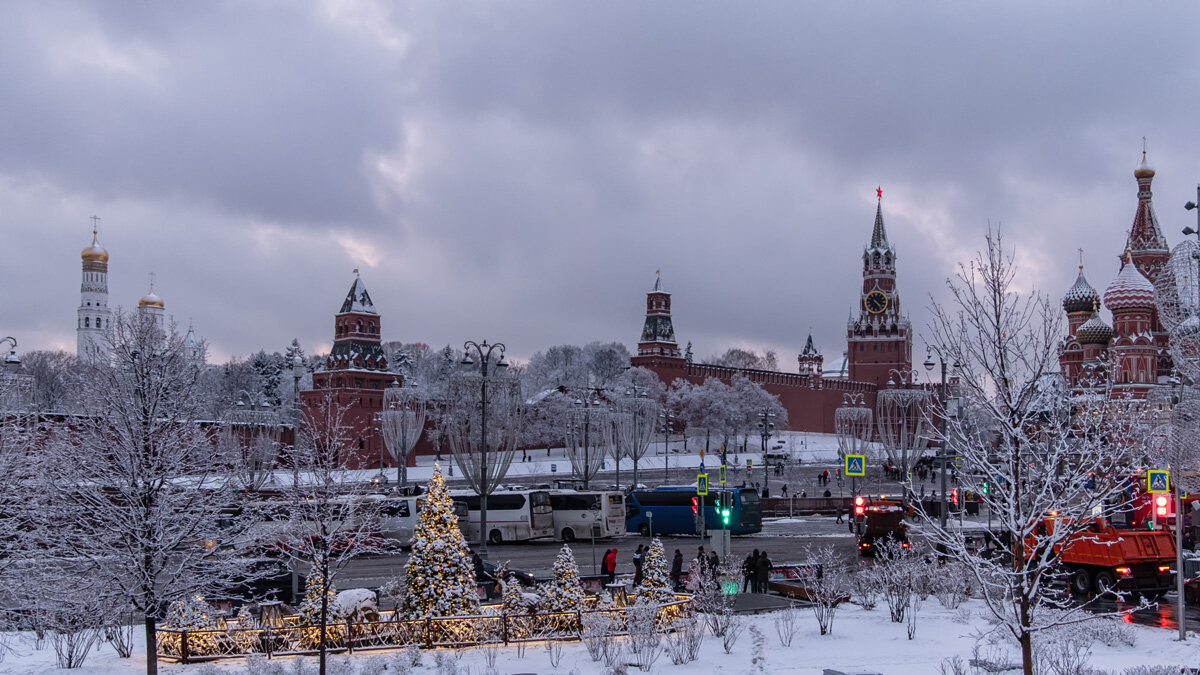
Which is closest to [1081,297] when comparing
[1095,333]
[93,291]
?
[1095,333]

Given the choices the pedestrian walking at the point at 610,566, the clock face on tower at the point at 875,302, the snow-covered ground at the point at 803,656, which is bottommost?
the snow-covered ground at the point at 803,656

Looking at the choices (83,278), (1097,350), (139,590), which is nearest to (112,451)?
(139,590)

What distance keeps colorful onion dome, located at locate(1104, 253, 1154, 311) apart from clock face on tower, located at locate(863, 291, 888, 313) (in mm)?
49840

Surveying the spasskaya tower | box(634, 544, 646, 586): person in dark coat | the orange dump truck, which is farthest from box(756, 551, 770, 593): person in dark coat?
the spasskaya tower

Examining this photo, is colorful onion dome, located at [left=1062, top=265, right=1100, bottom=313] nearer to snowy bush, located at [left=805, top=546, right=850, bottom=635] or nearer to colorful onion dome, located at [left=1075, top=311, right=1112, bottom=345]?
colorful onion dome, located at [left=1075, top=311, right=1112, bottom=345]

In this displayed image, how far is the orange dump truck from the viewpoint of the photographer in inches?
796

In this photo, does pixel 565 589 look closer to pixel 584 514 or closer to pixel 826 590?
pixel 826 590

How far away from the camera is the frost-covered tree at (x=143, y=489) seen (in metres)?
13.5

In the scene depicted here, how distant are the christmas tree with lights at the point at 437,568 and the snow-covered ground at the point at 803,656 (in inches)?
26.1

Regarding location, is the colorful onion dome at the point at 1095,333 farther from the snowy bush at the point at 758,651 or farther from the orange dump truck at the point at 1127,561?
the snowy bush at the point at 758,651

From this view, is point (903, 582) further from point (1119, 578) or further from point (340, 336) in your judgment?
point (340, 336)

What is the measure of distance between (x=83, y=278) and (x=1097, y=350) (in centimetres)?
9895

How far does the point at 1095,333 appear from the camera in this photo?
70.9 m

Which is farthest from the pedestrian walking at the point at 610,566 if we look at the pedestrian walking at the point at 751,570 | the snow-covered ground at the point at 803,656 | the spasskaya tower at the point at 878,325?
the spasskaya tower at the point at 878,325
